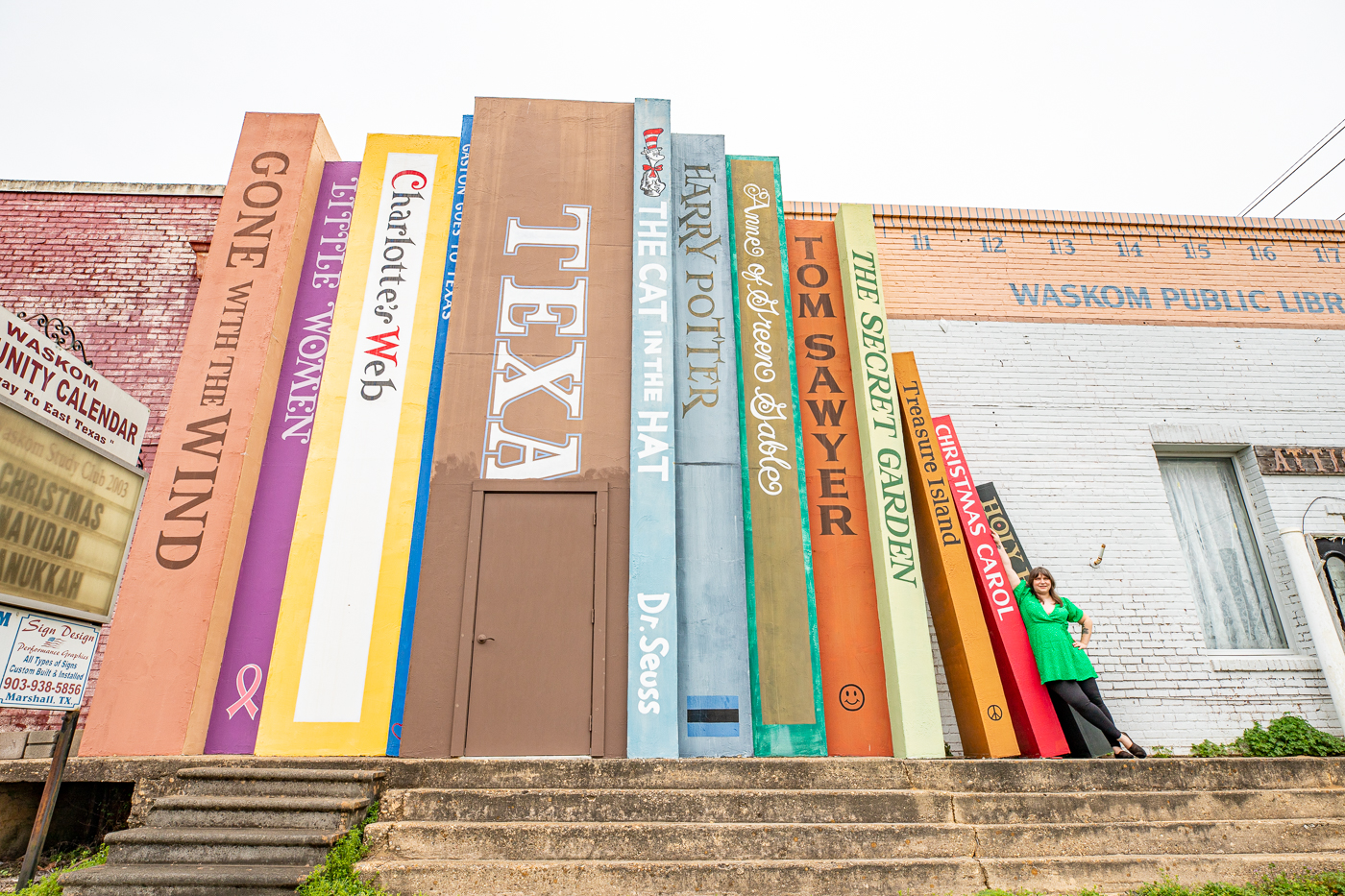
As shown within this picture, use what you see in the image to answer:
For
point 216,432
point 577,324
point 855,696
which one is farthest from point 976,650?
point 216,432

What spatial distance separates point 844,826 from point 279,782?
360 centimetres

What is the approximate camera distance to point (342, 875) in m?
4.18

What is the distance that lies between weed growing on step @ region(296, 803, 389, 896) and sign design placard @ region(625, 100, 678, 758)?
1.97 metres

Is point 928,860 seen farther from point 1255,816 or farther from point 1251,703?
point 1251,703

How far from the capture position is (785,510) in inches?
259

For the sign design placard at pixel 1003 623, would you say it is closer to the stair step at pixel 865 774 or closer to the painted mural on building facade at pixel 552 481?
the painted mural on building facade at pixel 552 481

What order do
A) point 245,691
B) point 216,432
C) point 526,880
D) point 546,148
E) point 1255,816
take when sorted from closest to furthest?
point 526,880 → point 1255,816 → point 245,691 → point 216,432 → point 546,148

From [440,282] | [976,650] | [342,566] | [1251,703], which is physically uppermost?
[440,282]

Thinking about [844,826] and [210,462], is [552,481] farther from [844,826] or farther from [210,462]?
[844,826]

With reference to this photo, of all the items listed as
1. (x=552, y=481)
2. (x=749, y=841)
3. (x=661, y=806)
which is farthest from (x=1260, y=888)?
(x=552, y=481)

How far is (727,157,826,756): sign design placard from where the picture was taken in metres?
6.05

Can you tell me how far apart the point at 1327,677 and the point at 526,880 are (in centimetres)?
783

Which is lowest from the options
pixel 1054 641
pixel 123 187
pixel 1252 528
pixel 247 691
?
pixel 247 691

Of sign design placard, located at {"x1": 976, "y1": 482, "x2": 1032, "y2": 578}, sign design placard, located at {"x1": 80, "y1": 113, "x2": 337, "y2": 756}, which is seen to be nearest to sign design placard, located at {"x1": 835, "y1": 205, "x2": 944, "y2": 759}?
sign design placard, located at {"x1": 976, "y1": 482, "x2": 1032, "y2": 578}
